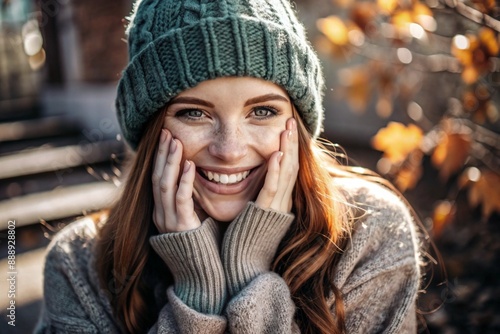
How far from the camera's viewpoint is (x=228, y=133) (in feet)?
6.02

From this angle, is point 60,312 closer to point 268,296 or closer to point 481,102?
point 268,296

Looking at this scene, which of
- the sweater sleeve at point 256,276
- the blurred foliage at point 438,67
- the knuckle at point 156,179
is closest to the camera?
the sweater sleeve at point 256,276

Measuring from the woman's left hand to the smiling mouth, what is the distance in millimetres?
89

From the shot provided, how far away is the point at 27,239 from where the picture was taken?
15.5 feet

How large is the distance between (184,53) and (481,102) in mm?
1666

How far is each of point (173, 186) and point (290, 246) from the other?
50 cm

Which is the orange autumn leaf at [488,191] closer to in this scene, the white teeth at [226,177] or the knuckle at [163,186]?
the white teeth at [226,177]

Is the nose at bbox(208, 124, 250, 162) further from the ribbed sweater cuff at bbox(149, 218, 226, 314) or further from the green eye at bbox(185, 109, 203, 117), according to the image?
the ribbed sweater cuff at bbox(149, 218, 226, 314)

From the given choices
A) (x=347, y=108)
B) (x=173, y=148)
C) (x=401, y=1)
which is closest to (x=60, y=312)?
(x=173, y=148)

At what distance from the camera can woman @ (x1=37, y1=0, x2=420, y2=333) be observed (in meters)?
1.83

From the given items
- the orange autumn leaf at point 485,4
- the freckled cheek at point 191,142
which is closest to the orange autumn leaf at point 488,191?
the orange autumn leaf at point 485,4

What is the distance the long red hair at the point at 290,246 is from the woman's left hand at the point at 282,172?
0.07 meters

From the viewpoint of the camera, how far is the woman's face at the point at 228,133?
1831 millimetres

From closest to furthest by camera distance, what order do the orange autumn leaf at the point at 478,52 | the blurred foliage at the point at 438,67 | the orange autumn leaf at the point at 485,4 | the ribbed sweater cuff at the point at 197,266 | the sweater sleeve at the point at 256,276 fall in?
the sweater sleeve at the point at 256,276 → the ribbed sweater cuff at the point at 197,266 → the orange autumn leaf at the point at 485,4 → the orange autumn leaf at the point at 478,52 → the blurred foliage at the point at 438,67
